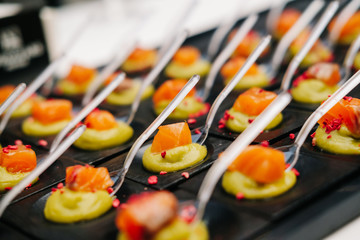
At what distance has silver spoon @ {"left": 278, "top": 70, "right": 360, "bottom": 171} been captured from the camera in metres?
1.69

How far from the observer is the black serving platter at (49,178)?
186cm

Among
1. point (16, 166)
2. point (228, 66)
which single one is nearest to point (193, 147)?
point (16, 166)

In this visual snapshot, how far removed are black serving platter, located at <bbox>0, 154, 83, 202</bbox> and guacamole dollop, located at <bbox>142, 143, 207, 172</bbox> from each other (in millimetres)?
356

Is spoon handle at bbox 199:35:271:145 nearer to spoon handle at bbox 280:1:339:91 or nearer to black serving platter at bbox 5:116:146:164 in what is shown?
spoon handle at bbox 280:1:339:91

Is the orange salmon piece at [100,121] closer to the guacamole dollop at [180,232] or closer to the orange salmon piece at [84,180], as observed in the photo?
the orange salmon piece at [84,180]

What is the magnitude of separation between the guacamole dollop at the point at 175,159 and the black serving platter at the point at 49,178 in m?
0.36

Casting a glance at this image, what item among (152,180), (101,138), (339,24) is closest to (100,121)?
→ (101,138)

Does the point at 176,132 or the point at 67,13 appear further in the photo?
the point at 67,13

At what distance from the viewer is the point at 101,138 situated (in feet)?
7.34

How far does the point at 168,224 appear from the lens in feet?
4.00

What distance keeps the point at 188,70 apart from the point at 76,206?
1685mm

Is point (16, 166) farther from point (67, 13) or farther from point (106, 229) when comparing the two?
point (67, 13)

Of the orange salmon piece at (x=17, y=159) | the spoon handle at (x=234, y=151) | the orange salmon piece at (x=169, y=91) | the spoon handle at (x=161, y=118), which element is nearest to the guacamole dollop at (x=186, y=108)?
the orange salmon piece at (x=169, y=91)

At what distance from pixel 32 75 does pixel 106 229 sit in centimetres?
253
